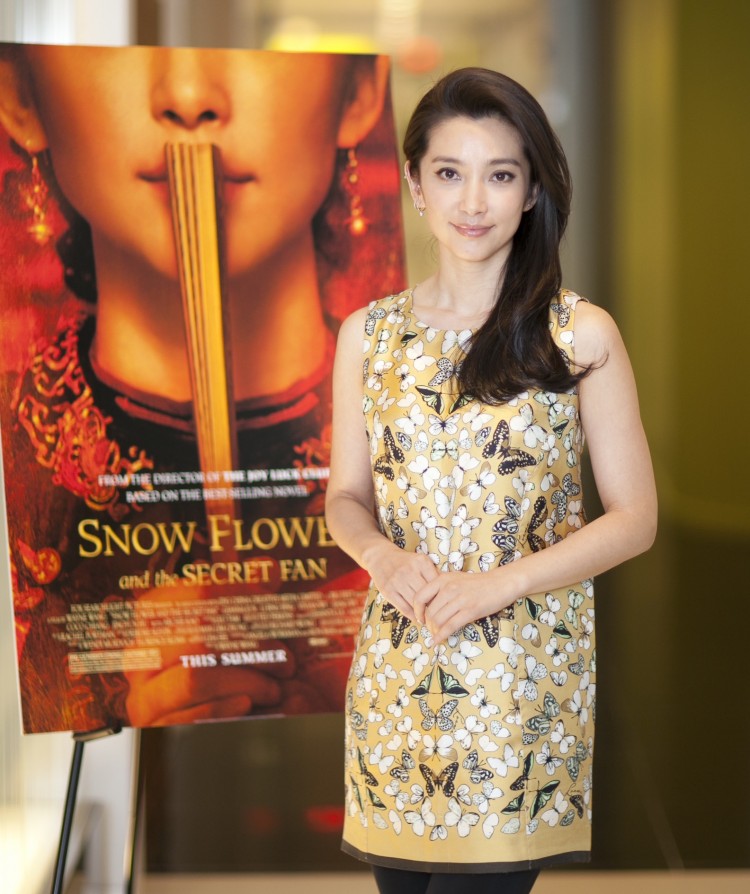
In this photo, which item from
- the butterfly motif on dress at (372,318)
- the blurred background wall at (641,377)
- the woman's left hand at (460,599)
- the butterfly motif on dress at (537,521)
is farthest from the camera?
the blurred background wall at (641,377)

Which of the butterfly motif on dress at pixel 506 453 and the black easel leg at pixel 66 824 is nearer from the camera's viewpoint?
the butterfly motif on dress at pixel 506 453

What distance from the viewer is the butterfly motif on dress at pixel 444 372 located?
1.56m

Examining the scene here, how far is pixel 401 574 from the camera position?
148cm

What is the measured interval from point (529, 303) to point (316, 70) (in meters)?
0.73

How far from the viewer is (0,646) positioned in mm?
2191

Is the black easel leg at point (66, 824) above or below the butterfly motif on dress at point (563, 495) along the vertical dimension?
below

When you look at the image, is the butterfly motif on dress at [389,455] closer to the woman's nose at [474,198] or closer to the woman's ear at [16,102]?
the woman's nose at [474,198]

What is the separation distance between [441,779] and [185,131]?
116 centimetres

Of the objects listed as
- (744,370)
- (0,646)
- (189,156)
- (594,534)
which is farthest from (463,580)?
(744,370)

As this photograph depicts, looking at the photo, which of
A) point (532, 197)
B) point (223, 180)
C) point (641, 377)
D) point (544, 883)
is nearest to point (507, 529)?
point (532, 197)

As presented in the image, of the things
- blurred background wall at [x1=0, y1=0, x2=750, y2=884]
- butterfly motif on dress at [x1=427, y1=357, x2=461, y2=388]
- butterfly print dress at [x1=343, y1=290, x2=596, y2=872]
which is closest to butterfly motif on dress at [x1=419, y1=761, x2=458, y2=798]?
butterfly print dress at [x1=343, y1=290, x2=596, y2=872]

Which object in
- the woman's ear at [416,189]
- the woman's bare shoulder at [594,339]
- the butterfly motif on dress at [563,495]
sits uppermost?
the woman's ear at [416,189]

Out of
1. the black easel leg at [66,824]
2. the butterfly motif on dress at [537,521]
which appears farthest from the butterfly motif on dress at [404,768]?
the black easel leg at [66,824]

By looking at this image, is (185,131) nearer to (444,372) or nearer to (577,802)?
(444,372)
